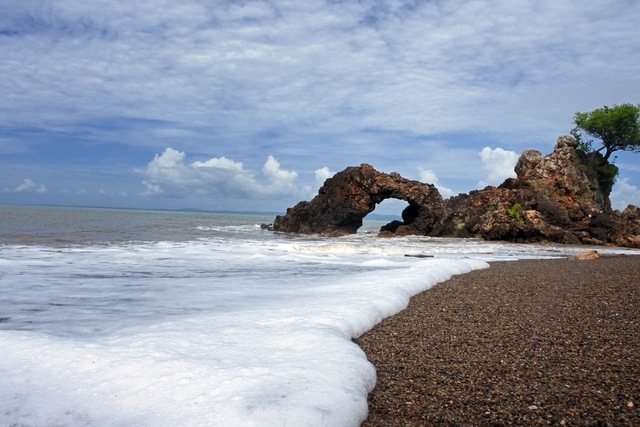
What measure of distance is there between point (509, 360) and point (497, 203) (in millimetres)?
23942

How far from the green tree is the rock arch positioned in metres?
13.3

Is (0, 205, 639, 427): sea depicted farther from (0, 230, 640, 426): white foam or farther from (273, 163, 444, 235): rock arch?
(273, 163, 444, 235): rock arch

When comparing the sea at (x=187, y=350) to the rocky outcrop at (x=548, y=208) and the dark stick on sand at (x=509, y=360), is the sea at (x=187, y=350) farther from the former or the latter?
the rocky outcrop at (x=548, y=208)

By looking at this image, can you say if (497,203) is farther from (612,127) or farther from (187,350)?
(187,350)

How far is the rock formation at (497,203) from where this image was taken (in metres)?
23.7

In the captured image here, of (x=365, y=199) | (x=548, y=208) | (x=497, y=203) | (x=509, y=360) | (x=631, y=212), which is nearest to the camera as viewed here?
(x=509, y=360)

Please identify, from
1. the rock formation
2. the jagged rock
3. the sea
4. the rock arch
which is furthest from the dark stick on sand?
the jagged rock

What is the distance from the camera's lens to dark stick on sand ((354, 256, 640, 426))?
2387mm

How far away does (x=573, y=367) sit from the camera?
2990mm

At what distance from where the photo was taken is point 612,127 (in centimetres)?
3022

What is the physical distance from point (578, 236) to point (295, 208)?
19.0 meters

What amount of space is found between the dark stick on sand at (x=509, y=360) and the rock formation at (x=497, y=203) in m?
19.9

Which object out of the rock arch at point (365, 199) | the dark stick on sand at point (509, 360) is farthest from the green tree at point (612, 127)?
the dark stick on sand at point (509, 360)

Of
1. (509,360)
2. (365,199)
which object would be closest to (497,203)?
(365,199)
